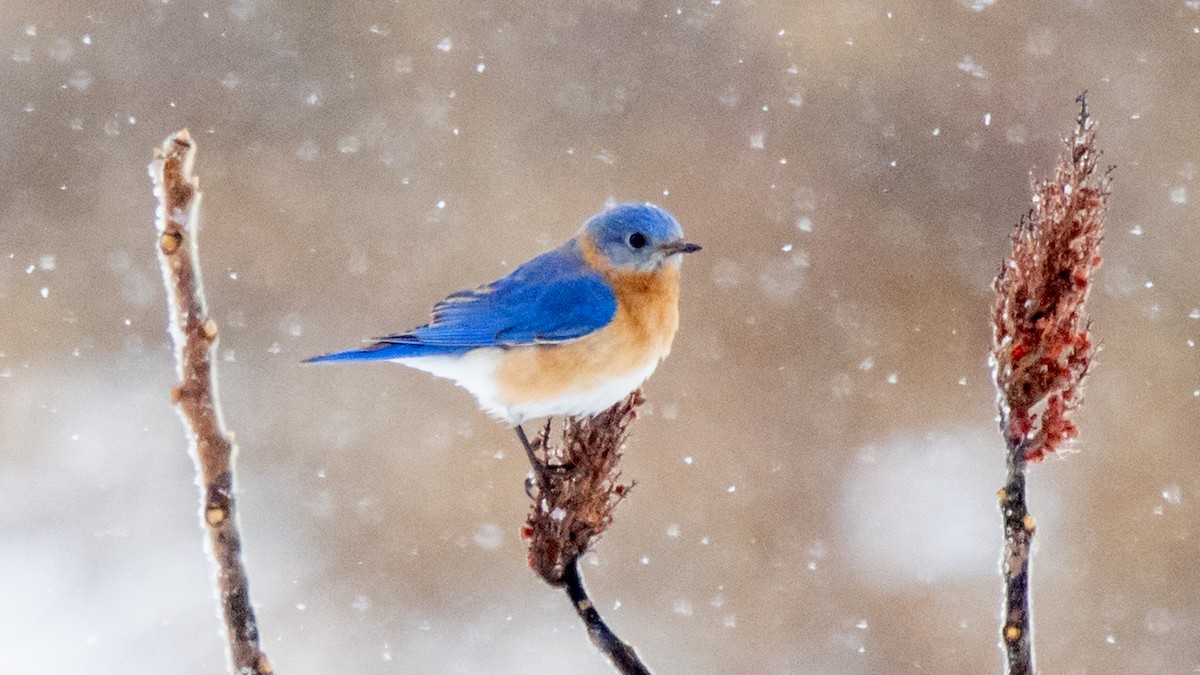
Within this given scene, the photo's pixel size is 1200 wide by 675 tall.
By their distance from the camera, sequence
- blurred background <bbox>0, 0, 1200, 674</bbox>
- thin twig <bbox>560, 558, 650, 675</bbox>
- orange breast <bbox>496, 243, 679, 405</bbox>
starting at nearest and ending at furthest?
thin twig <bbox>560, 558, 650, 675</bbox> < orange breast <bbox>496, 243, 679, 405</bbox> < blurred background <bbox>0, 0, 1200, 674</bbox>

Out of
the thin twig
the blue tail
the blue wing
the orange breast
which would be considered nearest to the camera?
the thin twig

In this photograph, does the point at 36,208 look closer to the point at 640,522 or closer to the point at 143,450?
the point at 143,450

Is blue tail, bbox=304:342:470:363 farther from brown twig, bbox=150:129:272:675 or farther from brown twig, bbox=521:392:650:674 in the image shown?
brown twig, bbox=150:129:272:675

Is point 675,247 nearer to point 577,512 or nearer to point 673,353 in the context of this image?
point 577,512

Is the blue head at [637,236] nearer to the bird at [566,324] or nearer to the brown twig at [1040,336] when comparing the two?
the bird at [566,324]

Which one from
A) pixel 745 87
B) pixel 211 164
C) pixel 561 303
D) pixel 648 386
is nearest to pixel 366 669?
pixel 648 386

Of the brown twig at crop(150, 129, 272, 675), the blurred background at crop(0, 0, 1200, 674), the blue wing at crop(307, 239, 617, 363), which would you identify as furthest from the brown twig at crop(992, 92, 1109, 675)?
the blurred background at crop(0, 0, 1200, 674)

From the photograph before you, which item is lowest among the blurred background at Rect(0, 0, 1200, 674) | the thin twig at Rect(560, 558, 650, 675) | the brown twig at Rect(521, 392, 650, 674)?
the thin twig at Rect(560, 558, 650, 675)
